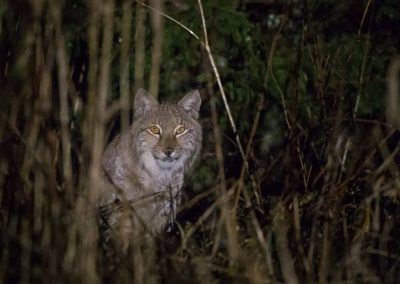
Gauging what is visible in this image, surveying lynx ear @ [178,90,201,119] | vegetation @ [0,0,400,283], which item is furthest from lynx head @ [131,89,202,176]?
vegetation @ [0,0,400,283]

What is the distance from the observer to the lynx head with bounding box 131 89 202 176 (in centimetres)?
651

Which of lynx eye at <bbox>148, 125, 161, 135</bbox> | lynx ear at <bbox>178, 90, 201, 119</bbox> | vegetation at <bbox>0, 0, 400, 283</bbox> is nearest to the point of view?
vegetation at <bbox>0, 0, 400, 283</bbox>

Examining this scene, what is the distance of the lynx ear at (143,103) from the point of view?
6.51 metres

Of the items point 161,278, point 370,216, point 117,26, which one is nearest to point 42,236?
point 161,278

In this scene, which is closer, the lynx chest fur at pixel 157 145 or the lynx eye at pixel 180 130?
the lynx chest fur at pixel 157 145

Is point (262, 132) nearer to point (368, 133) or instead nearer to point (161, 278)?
point (368, 133)

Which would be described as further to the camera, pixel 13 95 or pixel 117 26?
pixel 117 26

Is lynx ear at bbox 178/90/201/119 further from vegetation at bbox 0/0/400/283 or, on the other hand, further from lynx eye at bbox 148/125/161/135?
vegetation at bbox 0/0/400/283

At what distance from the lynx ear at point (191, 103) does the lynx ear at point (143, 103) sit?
0.73 feet

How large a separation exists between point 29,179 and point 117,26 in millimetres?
3900

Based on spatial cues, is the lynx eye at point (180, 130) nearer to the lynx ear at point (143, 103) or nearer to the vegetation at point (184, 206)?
the lynx ear at point (143, 103)

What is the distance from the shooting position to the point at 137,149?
652 centimetres

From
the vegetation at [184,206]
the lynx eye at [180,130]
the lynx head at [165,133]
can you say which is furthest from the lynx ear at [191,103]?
the vegetation at [184,206]

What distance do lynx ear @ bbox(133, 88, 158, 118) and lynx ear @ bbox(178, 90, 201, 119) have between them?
0.22 meters
